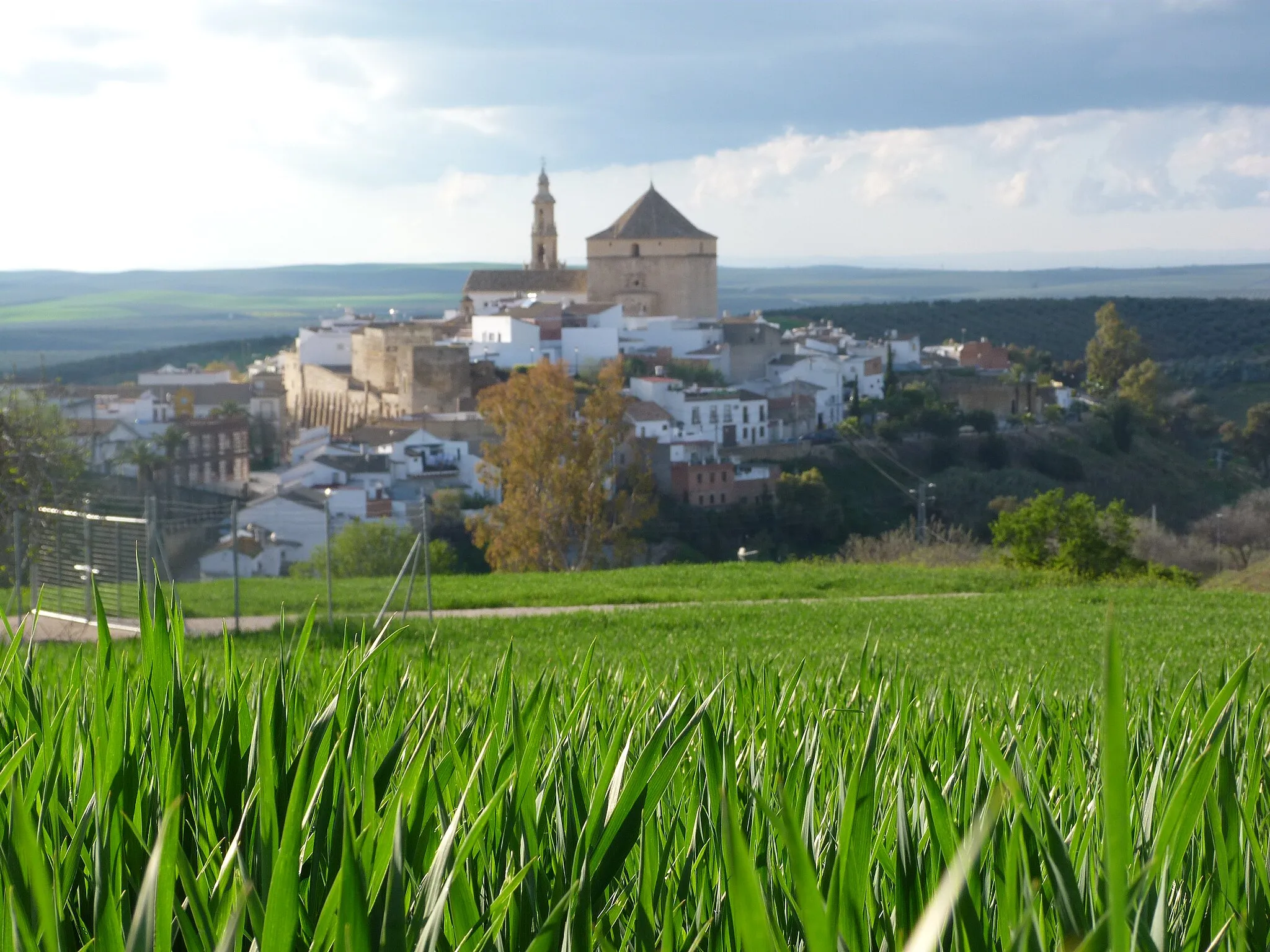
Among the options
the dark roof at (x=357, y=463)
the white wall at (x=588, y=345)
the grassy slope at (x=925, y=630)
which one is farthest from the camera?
the white wall at (x=588, y=345)

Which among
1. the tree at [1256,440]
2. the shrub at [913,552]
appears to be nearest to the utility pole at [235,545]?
the shrub at [913,552]

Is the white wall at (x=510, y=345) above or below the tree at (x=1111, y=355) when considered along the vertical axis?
above

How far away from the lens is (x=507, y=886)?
2.37 ft

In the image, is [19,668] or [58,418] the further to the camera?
[58,418]

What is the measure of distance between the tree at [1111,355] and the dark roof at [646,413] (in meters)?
29.8

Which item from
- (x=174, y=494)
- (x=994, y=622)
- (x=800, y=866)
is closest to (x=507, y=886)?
(x=800, y=866)

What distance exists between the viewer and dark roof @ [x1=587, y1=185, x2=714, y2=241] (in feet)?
229

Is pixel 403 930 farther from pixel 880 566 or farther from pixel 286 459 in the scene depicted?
pixel 286 459

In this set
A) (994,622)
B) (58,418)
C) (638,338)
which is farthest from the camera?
(638,338)

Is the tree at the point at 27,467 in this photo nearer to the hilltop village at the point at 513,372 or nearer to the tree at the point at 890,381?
the hilltop village at the point at 513,372

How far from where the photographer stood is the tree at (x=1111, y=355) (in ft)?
224

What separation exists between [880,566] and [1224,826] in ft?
49.3

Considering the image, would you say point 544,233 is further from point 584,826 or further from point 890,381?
point 584,826

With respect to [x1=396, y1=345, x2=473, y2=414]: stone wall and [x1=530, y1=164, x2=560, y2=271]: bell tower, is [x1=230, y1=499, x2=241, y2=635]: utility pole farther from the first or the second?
[x1=530, y1=164, x2=560, y2=271]: bell tower
